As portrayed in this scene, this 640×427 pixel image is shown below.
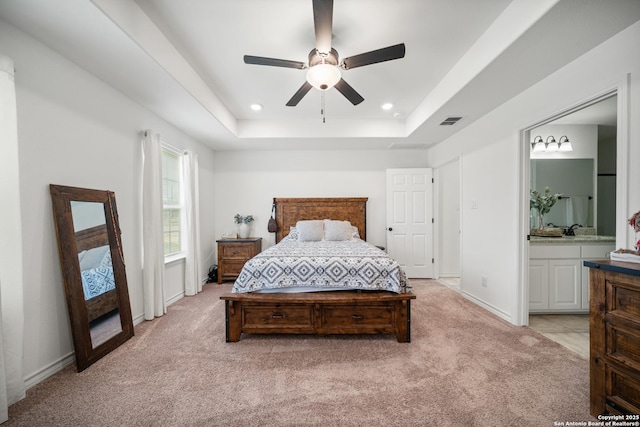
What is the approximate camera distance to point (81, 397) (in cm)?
165

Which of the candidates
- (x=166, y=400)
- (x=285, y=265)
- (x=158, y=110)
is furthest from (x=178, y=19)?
(x=166, y=400)

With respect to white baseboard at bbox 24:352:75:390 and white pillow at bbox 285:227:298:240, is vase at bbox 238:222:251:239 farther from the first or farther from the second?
white baseboard at bbox 24:352:75:390

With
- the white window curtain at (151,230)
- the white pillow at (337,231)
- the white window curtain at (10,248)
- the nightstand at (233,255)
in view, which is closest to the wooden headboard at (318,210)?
the white pillow at (337,231)

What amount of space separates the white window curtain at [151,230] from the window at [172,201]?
0.54 m

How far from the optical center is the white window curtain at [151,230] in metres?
2.86

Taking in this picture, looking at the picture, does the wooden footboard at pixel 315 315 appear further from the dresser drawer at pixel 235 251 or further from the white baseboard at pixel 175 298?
the dresser drawer at pixel 235 251

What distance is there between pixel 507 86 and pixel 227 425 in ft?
11.5

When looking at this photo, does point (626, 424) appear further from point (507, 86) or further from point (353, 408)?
Answer: point (507, 86)

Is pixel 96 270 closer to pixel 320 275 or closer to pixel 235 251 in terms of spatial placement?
pixel 320 275

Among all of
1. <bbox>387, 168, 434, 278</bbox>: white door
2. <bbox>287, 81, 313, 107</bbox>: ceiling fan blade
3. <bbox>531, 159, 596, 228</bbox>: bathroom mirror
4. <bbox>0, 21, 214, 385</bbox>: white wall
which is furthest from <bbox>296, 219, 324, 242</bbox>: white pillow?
<bbox>531, 159, 596, 228</bbox>: bathroom mirror

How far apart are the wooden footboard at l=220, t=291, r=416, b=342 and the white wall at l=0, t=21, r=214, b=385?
1243mm

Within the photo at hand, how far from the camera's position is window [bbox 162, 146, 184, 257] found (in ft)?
11.7

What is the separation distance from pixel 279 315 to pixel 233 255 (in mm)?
2278

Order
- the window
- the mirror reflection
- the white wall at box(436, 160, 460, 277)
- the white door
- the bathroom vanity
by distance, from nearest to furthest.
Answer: the mirror reflection
the bathroom vanity
the window
the white door
the white wall at box(436, 160, 460, 277)
